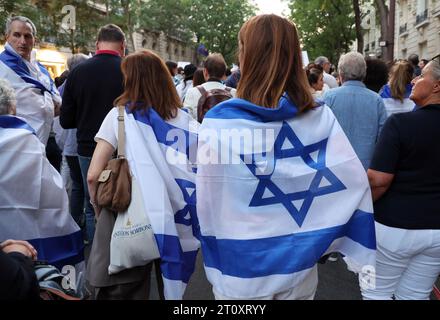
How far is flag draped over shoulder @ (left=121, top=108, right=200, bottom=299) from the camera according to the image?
2.61 metres

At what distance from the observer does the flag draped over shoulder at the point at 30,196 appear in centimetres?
249

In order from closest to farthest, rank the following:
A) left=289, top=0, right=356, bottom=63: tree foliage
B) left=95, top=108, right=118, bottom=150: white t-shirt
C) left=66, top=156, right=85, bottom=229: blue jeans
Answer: left=95, top=108, right=118, bottom=150: white t-shirt, left=66, top=156, right=85, bottom=229: blue jeans, left=289, top=0, right=356, bottom=63: tree foliage

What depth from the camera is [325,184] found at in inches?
78.9

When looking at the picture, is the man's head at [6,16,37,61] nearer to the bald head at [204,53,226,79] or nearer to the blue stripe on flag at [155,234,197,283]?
the bald head at [204,53,226,79]

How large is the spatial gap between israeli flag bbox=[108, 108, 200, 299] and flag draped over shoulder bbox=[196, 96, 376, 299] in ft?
2.09

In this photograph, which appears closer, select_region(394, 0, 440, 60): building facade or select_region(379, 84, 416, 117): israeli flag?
select_region(379, 84, 416, 117): israeli flag

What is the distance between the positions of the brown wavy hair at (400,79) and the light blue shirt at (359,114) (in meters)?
0.91

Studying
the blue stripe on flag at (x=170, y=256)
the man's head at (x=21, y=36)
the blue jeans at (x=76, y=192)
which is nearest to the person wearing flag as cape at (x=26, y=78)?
the man's head at (x=21, y=36)

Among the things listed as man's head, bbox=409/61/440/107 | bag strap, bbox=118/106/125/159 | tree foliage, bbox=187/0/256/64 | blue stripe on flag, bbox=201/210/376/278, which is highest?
tree foliage, bbox=187/0/256/64

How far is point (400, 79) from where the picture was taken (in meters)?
4.87

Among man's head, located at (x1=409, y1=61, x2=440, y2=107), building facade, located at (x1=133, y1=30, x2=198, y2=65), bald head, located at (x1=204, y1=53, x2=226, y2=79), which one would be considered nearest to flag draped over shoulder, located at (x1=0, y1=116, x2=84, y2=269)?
man's head, located at (x1=409, y1=61, x2=440, y2=107)

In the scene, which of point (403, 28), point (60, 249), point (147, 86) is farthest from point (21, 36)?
point (403, 28)
